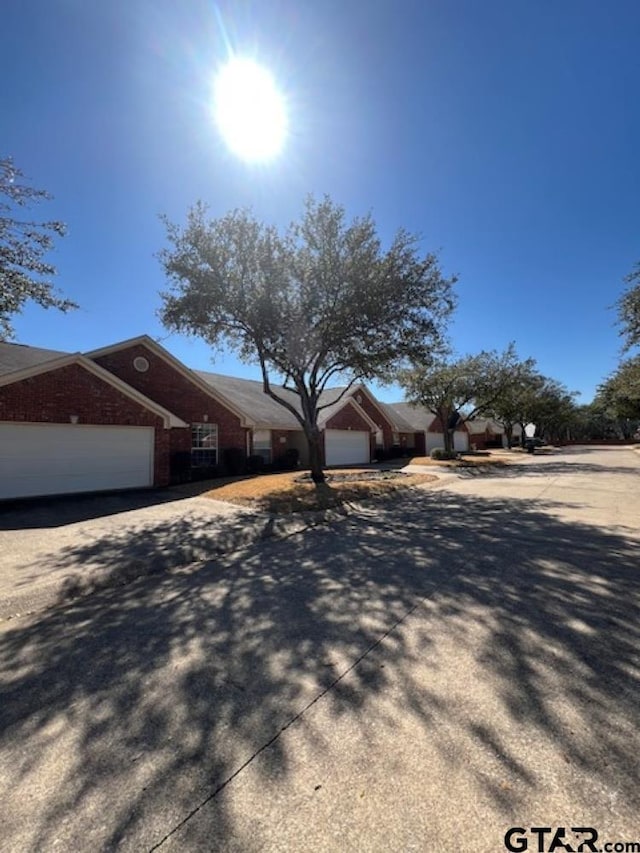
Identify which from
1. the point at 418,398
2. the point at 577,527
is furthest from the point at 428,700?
the point at 418,398

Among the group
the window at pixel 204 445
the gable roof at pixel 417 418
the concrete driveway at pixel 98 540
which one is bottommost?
the concrete driveway at pixel 98 540

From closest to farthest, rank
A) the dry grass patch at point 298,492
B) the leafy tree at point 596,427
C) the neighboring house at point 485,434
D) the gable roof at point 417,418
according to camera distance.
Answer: the dry grass patch at point 298,492 < the gable roof at point 417,418 < the neighboring house at point 485,434 < the leafy tree at point 596,427

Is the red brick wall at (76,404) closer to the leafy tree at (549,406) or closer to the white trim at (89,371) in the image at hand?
the white trim at (89,371)

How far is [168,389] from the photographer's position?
1786 centimetres

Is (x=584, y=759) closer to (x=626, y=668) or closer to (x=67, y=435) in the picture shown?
(x=626, y=668)

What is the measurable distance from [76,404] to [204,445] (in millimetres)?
6263

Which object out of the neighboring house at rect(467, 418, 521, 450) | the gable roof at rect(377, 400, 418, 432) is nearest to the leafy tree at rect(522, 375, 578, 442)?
the neighboring house at rect(467, 418, 521, 450)

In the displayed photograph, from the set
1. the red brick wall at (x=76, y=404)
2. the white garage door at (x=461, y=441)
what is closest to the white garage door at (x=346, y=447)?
the red brick wall at (x=76, y=404)

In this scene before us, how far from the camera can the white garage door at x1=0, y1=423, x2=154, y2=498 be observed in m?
12.0

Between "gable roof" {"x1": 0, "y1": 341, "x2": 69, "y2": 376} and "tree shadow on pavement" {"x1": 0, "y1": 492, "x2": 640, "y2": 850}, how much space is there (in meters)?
10.8

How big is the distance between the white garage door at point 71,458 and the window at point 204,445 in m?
3.21

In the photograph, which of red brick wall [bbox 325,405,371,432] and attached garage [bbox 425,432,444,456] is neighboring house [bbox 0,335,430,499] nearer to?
red brick wall [bbox 325,405,371,432]
